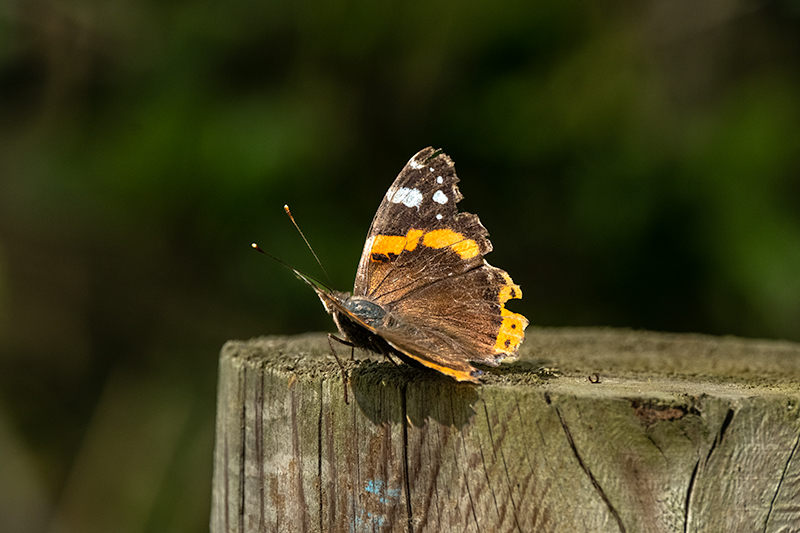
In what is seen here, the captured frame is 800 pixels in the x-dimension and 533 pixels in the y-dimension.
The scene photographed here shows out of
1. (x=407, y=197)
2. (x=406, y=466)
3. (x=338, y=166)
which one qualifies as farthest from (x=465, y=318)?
(x=338, y=166)

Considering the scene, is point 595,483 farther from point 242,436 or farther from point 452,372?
point 242,436

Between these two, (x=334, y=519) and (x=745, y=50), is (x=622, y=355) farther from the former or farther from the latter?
(x=745, y=50)

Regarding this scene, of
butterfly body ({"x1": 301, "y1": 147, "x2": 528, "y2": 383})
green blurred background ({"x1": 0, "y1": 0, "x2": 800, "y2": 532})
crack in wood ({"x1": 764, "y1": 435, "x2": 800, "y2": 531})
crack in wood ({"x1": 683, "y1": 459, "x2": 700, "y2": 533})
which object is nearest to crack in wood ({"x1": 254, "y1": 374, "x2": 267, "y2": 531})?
butterfly body ({"x1": 301, "y1": 147, "x2": 528, "y2": 383})

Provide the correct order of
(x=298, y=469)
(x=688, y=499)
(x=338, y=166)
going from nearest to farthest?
(x=688, y=499) → (x=298, y=469) → (x=338, y=166)

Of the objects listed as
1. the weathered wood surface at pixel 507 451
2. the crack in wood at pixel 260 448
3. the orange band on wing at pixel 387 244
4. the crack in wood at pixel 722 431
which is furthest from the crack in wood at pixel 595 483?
the orange band on wing at pixel 387 244

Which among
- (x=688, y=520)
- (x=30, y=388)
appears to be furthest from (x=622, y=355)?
(x=30, y=388)

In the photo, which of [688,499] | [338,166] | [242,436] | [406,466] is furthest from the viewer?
[338,166]
